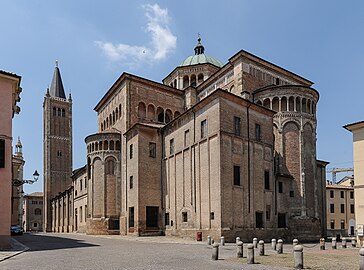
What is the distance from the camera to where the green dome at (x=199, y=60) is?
55281 millimetres

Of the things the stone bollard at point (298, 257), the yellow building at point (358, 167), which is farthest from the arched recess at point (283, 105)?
the stone bollard at point (298, 257)

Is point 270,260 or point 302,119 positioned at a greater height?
point 302,119

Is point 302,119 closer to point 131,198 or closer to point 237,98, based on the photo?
point 237,98

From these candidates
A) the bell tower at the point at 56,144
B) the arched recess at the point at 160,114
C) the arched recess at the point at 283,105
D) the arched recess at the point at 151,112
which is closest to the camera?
the arched recess at the point at 283,105

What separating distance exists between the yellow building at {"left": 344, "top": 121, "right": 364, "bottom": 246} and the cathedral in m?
8.57

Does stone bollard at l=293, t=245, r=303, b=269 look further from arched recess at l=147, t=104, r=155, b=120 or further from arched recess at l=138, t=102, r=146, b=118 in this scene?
arched recess at l=147, t=104, r=155, b=120

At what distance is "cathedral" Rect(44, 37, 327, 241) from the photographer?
1312 inches

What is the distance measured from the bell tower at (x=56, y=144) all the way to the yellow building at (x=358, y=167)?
66.4 metres

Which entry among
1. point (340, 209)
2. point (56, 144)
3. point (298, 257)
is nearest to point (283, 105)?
point (298, 257)

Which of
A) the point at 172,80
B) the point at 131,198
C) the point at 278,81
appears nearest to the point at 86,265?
the point at 131,198

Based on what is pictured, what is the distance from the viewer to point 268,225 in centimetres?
3516

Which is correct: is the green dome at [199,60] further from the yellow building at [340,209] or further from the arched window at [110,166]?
the yellow building at [340,209]

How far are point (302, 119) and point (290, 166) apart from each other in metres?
4.73

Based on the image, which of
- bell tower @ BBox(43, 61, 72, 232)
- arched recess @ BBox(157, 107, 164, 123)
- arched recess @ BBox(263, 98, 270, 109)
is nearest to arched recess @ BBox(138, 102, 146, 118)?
arched recess @ BBox(157, 107, 164, 123)
